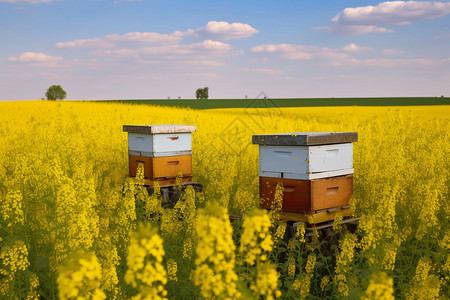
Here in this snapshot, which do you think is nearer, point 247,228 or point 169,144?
point 247,228

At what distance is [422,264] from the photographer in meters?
3.77

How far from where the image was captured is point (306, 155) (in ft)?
19.4

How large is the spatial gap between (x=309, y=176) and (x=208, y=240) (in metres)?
3.98

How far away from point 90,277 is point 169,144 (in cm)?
710

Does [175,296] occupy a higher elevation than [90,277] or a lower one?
lower

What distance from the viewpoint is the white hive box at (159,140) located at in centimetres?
880

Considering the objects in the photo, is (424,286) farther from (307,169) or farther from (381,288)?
(307,169)

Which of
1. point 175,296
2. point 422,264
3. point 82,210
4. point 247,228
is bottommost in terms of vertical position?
point 175,296

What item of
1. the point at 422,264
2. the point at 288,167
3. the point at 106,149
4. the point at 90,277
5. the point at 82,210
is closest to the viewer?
the point at 90,277

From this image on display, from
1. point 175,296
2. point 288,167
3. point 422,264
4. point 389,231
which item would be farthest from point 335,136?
point 175,296

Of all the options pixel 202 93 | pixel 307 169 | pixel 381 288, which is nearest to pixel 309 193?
pixel 307 169


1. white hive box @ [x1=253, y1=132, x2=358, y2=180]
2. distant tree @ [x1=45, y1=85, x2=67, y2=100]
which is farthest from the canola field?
distant tree @ [x1=45, y1=85, x2=67, y2=100]

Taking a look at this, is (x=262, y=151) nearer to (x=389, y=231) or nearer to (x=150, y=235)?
(x=389, y=231)

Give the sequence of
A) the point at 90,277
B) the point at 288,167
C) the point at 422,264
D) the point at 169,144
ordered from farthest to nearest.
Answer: the point at 169,144
the point at 288,167
the point at 422,264
the point at 90,277
